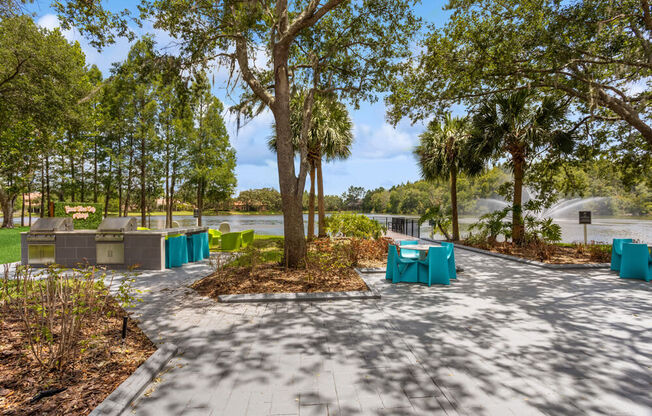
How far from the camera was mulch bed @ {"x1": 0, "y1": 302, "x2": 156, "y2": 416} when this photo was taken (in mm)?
2330

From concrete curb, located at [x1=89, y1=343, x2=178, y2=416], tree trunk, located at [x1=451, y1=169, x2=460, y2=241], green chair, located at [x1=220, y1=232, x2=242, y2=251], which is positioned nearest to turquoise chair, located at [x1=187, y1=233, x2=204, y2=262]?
green chair, located at [x1=220, y1=232, x2=242, y2=251]

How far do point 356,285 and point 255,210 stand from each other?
65.3m

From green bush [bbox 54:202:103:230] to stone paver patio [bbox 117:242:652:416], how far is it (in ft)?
31.9

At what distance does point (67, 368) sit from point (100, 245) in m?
6.43

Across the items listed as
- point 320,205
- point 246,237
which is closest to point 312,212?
point 320,205

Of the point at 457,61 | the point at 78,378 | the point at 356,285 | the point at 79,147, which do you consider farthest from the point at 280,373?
the point at 79,147

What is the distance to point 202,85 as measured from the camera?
8.84 meters

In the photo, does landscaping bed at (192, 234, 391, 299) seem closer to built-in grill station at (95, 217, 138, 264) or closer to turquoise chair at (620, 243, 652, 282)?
built-in grill station at (95, 217, 138, 264)

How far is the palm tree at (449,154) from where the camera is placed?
14641 millimetres

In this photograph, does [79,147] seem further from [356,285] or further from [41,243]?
[356,285]

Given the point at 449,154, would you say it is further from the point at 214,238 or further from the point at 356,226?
the point at 214,238

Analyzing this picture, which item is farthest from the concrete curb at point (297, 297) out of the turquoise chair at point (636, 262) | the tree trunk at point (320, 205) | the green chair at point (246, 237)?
the tree trunk at point (320, 205)

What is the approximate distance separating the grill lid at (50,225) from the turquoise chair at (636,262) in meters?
13.8

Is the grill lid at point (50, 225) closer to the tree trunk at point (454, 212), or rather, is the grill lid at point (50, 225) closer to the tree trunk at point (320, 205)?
the tree trunk at point (320, 205)
